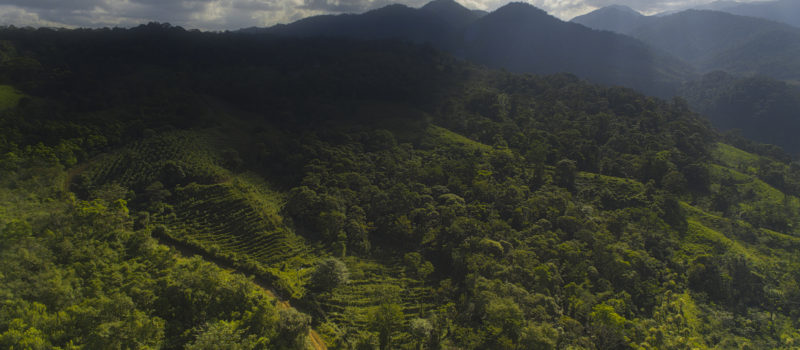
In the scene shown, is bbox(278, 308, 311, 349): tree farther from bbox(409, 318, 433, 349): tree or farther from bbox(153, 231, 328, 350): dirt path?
bbox(409, 318, 433, 349): tree

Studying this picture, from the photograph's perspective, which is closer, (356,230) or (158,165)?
(356,230)

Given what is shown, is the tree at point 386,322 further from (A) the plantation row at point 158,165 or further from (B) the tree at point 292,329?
(A) the plantation row at point 158,165

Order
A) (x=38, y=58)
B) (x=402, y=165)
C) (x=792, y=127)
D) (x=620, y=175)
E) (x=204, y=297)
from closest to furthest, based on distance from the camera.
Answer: (x=204, y=297)
(x=402, y=165)
(x=620, y=175)
(x=38, y=58)
(x=792, y=127)

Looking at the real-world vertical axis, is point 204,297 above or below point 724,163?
below

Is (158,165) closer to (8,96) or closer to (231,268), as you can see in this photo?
(231,268)

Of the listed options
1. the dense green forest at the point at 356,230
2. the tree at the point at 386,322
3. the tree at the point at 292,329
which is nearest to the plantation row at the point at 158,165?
the dense green forest at the point at 356,230

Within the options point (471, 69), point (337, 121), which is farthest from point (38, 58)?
point (471, 69)

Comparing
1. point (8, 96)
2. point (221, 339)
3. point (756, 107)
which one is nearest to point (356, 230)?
point (221, 339)

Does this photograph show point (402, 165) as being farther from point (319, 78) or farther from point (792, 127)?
point (792, 127)
